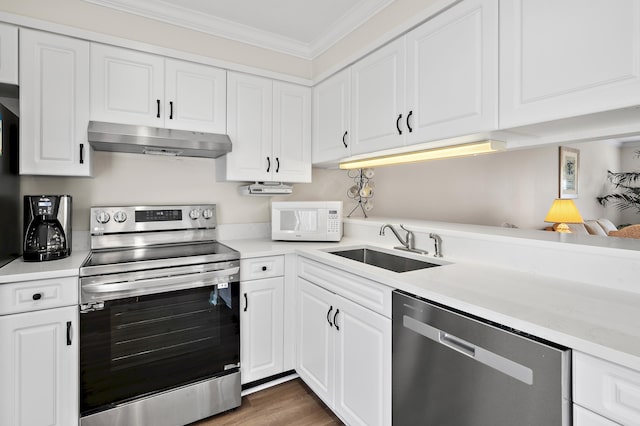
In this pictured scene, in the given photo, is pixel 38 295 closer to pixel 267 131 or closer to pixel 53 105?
pixel 53 105

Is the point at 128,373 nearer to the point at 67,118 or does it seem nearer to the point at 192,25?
the point at 67,118

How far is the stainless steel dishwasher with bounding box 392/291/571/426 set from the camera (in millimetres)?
887

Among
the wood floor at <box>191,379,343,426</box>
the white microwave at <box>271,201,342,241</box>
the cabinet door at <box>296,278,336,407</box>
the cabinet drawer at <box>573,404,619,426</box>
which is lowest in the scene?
the wood floor at <box>191,379,343,426</box>

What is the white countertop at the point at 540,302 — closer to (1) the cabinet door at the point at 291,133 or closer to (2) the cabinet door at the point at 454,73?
(2) the cabinet door at the point at 454,73

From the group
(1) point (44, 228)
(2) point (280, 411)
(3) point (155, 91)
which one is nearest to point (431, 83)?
(3) point (155, 91)

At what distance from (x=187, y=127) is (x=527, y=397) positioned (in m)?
2.30

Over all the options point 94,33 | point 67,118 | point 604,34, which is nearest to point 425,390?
point 604,34

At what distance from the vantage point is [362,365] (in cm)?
161

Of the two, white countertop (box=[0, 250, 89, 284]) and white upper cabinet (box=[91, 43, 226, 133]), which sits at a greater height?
white upper cabinet (box=[91, 43, 226, 133])

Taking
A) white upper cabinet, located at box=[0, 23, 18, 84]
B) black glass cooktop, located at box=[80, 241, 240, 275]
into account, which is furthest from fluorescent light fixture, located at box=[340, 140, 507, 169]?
white upper cabinet, located at box=[0, 23, 18, 84]

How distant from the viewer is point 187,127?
224 centimetres

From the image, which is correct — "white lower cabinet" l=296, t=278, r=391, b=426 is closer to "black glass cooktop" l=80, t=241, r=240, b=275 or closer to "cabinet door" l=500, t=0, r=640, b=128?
"black glass cooktop" l=80, t=241, r=240, b=275

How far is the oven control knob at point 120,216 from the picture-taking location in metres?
2.17

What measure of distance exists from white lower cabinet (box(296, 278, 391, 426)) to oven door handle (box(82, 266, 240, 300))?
56cm
